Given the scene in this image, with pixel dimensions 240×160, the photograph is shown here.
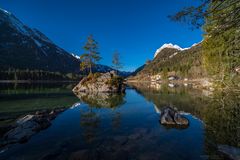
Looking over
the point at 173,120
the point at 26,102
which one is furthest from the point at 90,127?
the point at 26,102

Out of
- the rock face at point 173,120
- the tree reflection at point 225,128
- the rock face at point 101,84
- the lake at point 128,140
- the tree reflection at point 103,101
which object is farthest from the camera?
the rock face at point 101,84

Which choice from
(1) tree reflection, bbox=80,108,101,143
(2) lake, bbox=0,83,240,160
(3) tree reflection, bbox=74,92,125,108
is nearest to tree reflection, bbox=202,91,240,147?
(2) lake, bbox=0,83,240,160

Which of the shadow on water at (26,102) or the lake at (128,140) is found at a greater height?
the shadow on water at (26,102)

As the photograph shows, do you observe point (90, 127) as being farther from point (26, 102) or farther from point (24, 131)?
point (26, 102)

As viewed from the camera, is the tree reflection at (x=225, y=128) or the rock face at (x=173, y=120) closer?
the tree reflection at (x=225, y=128)

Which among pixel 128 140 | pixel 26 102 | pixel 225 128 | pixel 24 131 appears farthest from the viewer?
pixel 26 102

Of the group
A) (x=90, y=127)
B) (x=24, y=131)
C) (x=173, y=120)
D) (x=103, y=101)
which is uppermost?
(x=103, y=101)

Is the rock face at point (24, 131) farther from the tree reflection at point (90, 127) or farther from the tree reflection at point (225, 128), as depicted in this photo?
the tree reflection at point (225, 128)

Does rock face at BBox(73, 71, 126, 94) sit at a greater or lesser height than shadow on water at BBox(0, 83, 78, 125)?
greater

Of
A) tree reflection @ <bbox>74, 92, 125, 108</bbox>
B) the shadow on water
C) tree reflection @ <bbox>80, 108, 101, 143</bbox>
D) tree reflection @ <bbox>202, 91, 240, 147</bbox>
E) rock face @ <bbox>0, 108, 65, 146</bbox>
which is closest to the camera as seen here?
tree reflection @ <bbox>202, 91, 240, 147</bbox>

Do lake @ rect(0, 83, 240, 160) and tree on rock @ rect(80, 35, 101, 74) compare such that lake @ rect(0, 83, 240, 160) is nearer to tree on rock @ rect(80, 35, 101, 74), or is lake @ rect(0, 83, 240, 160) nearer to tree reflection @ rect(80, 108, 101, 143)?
tree reflection @ rect(80, 108, 101, 143)

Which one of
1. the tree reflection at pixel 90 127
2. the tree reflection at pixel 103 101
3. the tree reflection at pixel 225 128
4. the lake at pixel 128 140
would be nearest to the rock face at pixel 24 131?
the lake at pixel 128 140

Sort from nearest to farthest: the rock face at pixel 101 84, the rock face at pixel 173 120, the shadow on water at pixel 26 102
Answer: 1. the rock face at pixel 173 120
2. the shadow on water at pixel 26 102
3. the rock face at pixel 101 84

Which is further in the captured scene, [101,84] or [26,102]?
[101,84]
